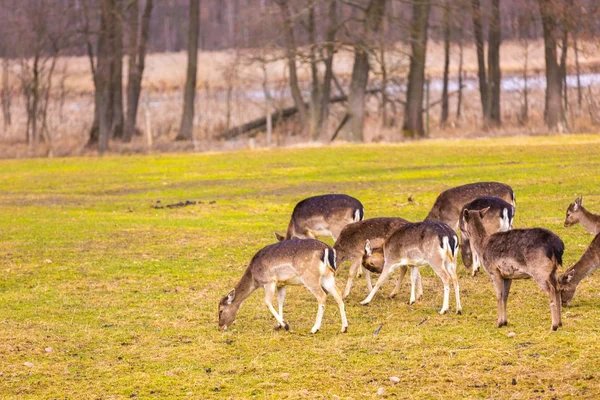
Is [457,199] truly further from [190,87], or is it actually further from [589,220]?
[190,87]

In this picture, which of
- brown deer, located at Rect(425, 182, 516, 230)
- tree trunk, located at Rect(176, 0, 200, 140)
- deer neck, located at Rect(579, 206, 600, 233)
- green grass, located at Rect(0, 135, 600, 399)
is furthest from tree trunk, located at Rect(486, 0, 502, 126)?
brown deer, located at Rect(425, 182, 516, 230)

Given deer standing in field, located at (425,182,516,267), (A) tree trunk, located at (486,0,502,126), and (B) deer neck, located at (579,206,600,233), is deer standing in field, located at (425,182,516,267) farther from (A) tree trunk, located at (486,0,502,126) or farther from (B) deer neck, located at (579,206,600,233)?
(A) tree trunk, located at (486,0,502,126)

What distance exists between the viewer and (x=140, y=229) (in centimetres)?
2028

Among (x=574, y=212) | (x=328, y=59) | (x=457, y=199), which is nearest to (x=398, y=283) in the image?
(x=457, y=199)

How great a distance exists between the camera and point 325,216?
48.3 feet

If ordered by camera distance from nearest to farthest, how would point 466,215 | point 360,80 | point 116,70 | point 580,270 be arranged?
point 580,270 → point 466,215 → point 360,80 → point 116,70

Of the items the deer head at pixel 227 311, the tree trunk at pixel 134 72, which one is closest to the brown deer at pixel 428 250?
the deer head at pixel 227 311

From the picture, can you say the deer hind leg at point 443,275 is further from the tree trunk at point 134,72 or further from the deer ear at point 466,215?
the tree trunk at point 134,72

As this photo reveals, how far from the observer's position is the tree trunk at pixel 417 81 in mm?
43219

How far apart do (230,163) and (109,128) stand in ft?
51.7

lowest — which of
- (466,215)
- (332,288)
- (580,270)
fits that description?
(332,288)

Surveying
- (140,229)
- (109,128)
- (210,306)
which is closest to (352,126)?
(109,128)

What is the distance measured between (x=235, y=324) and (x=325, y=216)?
355 centimetres

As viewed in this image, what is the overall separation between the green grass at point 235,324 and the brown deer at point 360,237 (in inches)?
17.5
